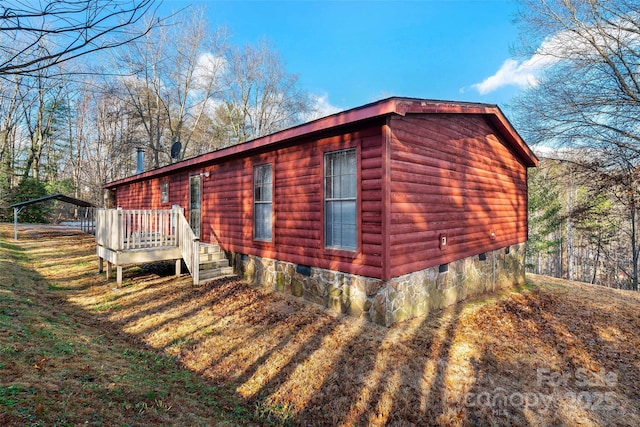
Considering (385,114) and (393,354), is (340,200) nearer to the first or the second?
(385,114)

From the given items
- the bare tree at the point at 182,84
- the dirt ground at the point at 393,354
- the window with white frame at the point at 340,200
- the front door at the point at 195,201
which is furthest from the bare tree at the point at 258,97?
the window with white frame at the point at 340,200

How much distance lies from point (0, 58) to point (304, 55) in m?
26.6

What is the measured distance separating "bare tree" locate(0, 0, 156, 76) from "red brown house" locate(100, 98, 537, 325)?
144 inches

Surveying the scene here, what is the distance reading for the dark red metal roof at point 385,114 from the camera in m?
4.86

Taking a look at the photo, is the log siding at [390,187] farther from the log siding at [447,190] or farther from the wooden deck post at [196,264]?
the wooden deck post at [196,264]

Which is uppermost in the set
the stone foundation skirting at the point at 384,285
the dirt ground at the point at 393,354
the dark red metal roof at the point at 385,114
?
the dark red metal roof at the point at 385,114

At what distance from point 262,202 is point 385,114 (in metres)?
3.98

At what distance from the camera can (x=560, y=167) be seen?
14156 millimetres

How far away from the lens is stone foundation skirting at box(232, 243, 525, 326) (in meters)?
5.28

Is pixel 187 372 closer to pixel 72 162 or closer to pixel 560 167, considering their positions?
pixel 560 167

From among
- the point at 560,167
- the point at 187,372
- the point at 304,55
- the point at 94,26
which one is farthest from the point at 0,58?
the point at 304,55

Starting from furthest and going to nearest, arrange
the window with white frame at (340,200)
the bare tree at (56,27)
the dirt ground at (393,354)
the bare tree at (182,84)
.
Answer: the bare tree at (182,84)
the window with white frame at (340,200)
the dirt ground at (393,354)
the bare tree at (56,27)

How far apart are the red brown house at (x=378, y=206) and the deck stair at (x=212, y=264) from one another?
0.88 feet

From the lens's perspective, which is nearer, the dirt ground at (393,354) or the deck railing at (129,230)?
the dirt ground at (393,354)
